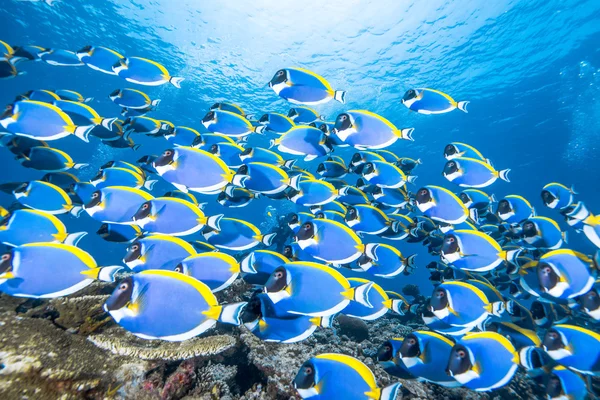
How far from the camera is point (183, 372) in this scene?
126 inches

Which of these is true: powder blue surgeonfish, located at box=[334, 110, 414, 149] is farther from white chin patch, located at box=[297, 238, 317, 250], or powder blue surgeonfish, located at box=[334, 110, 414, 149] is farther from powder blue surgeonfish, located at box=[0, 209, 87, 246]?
powder blue surgeonfish, located at box=[0, 209, 87, 246]

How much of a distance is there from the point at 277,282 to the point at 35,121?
355 centimetres

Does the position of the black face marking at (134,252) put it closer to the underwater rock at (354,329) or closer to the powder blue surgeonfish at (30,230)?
the powder blue surgeonfish at (30,230)

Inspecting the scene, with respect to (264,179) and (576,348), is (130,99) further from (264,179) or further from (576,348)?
(576,348)

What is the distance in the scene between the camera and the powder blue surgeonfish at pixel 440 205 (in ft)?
12.7

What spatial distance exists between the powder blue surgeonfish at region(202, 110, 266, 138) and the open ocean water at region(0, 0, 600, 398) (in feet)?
28.6

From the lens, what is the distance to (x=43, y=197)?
3689mm

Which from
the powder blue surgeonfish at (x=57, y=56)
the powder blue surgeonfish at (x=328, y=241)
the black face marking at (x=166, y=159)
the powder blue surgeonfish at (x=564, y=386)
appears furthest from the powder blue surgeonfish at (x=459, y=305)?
the powder blue surgeonfish at (x=57, y=56)

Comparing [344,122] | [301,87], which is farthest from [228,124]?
[344,122]

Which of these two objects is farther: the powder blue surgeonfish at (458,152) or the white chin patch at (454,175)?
the powder blue surgeonfish at (458,152)

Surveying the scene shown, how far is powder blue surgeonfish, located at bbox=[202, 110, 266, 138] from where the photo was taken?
4523mm

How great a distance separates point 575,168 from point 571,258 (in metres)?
39.3

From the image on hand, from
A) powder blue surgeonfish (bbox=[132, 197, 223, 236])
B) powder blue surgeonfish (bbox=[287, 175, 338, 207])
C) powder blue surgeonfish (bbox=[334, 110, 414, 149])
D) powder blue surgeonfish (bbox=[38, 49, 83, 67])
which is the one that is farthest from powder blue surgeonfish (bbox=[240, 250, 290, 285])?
powder blue surgeonfish (bbox=[38, 49, 83, 67])

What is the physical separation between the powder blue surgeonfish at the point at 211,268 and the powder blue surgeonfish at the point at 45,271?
617 millimetres
